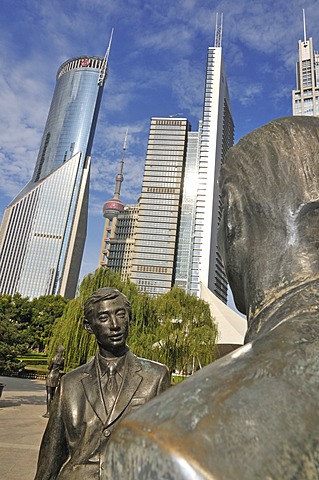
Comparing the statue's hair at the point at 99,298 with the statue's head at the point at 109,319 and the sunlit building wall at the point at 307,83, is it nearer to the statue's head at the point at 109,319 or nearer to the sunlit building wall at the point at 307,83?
the statue's head at the point at 109,319

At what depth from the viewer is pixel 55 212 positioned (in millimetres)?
91000

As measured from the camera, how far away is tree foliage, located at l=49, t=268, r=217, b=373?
1507cm

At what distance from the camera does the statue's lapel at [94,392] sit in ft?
5.32

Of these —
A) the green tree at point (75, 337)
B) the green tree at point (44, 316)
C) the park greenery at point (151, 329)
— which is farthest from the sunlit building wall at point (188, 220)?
the green tree at point (75, 337)

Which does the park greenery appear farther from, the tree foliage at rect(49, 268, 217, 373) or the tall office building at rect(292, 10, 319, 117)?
the tall office building at rect(292, 10, 319, 117)

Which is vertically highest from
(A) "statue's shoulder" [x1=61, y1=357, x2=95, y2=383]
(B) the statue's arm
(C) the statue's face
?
(C) the statue's face

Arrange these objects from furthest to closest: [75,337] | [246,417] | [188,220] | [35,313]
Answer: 1. [188,220]
2. [35,313]
3. [75,337]
4. [246,417]

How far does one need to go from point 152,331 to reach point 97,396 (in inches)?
599

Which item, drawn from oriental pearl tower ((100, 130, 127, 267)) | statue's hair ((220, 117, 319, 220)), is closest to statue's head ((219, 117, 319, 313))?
statue's hair ((220, 117, 319, 220))

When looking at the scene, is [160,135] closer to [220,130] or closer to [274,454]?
[220,130]

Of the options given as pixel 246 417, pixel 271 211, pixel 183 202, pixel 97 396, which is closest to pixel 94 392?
pixel 97 396

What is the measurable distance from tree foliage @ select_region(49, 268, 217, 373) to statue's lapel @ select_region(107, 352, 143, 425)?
13.1 metres

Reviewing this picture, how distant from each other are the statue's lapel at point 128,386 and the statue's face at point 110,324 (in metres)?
0.10

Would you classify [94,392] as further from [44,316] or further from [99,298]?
[44,316]
